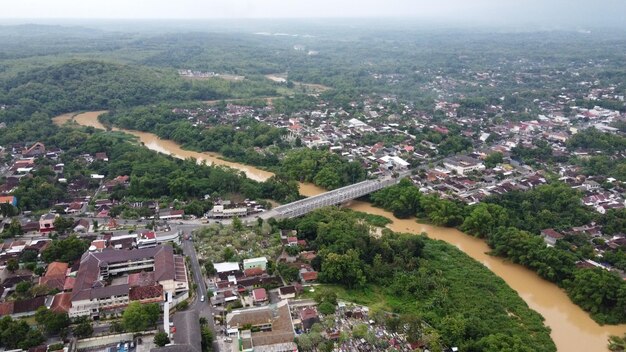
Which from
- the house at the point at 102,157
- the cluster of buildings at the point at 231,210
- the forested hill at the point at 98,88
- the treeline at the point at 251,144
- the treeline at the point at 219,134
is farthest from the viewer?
the forested hill at the point at 98,88

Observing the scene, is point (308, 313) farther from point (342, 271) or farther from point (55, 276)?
point (55, 276)

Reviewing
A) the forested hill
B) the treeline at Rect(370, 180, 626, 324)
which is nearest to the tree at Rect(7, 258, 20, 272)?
the treeline at Rect(370, 180, 626, 324)

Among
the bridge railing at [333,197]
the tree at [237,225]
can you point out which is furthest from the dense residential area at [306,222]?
the tree at [237,225]

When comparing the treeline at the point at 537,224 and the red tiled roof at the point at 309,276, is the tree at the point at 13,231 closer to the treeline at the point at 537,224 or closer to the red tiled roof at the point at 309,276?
the red tiled roof at the point at 309,276

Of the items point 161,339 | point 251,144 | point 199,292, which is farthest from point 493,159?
point 161,339

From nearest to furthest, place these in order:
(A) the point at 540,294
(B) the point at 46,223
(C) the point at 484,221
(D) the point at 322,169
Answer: (A) the point at 540,294 < (B) the point at 46,223 < (C) the point at 484,221 < (D) the point at 322,169

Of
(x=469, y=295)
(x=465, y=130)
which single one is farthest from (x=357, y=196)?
(x=465, y=130)
